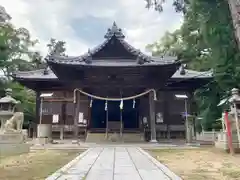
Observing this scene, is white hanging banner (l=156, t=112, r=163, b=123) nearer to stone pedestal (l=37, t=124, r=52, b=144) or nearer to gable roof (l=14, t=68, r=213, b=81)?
gable roof (l=14, t=68, r=213, b=81)

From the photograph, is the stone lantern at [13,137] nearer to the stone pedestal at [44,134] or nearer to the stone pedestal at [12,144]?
the stone pedestal at [12,144]

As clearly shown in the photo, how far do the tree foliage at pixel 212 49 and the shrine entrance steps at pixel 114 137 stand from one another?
5.47 m

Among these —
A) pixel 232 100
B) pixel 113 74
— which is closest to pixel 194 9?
pixel 232 100

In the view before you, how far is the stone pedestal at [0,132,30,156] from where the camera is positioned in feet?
38.8

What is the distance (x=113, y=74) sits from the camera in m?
18.3

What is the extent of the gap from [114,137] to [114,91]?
10.2 feet

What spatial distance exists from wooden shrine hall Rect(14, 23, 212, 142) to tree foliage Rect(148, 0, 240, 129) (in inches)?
77.3

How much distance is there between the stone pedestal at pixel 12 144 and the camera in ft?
38.8

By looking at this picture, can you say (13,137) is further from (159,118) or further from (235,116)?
(159,118)

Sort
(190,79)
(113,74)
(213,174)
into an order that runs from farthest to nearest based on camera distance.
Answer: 1. (190,79)
2. (113,74)
3. (213,174)

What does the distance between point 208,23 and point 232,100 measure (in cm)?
390

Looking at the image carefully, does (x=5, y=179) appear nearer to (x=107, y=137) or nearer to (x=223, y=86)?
(x=107, y=137)

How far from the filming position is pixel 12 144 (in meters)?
11.9

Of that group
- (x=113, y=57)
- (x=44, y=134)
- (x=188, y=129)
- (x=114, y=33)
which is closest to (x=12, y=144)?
(x=44, y=134)
